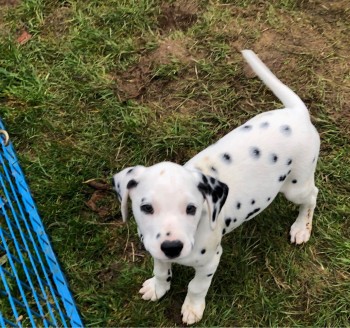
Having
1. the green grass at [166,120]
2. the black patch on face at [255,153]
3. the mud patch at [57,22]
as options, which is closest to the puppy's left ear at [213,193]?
the black patch on face at [255,153]

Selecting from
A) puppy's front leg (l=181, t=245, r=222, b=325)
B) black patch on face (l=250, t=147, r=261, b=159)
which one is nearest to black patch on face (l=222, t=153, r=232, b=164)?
black patch on face (l=250, t=147, r=261, b=159)

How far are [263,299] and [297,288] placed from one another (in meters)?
0.31

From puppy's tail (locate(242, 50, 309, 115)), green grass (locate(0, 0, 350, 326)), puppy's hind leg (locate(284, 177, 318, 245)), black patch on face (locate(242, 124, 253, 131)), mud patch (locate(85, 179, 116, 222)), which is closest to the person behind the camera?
black patch on face (locate(242, 124, 253, 131))

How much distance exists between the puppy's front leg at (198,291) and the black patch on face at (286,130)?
0.94 meters

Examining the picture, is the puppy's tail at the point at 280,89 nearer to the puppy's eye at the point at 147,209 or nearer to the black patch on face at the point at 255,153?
the black patch on face at the point at 255,153

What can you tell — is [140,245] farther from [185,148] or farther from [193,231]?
[193,231]

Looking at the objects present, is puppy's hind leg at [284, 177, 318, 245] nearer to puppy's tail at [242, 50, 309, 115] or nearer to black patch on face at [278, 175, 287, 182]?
black patch on face at [278, 175, 287, 182]

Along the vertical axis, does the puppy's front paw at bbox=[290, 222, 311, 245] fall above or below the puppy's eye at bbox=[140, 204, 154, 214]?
below

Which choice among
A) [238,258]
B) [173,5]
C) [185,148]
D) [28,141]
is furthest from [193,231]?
[173,5]

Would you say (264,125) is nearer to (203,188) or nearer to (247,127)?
(247,127)

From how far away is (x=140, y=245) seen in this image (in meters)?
4.71

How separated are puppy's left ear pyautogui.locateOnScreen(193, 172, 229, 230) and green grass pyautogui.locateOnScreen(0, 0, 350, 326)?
125 centimetres

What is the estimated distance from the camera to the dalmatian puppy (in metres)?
3.18

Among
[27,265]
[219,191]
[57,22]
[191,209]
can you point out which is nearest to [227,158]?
[219,191]
